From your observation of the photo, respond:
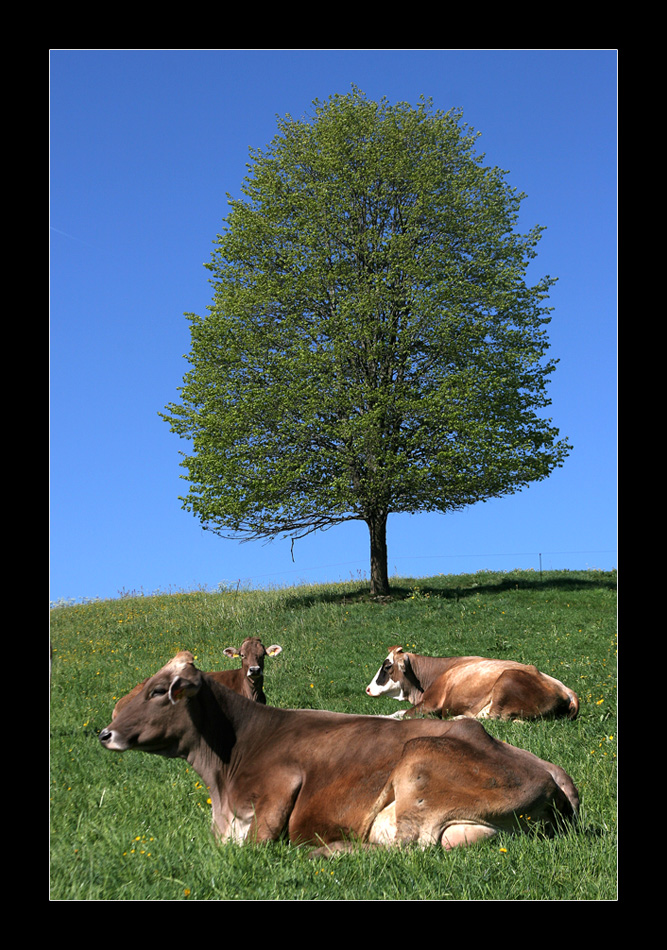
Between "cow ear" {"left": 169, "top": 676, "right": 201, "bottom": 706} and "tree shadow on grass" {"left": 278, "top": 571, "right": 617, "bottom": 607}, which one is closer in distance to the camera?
"cow ear" {"left": 169, "top": 676, "right": 201, "bottom": 706}

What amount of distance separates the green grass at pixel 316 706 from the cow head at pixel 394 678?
0.23 meters

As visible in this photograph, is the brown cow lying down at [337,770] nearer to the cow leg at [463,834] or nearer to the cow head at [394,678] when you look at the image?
the cow leg at [463,834]

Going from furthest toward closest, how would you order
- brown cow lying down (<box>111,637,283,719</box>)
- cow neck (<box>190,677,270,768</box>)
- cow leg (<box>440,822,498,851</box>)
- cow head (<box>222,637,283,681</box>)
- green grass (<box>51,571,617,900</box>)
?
cow head (<box>222,637,283,681</box>) < brown cow lying down (<box>111,637,283,719</box>) < cow neck (<box>190,677,270,768</box>) < cow leg (<box>440,822,498,851</box>) < green grass (<box>51,571,617,900</box>)

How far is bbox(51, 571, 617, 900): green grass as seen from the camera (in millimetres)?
4094

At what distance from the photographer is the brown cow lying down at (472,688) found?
8.84 metres

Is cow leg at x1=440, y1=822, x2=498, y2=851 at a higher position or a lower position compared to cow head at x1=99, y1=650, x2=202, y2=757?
lower

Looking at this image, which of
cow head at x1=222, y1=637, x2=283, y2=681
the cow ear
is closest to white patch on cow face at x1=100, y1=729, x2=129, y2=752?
the cow ear


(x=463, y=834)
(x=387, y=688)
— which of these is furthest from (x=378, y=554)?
(x=463, y=834)

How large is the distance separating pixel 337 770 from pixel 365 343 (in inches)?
709

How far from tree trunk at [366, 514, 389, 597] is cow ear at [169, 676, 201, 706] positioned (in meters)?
16.7

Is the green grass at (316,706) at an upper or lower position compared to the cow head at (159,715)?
lower

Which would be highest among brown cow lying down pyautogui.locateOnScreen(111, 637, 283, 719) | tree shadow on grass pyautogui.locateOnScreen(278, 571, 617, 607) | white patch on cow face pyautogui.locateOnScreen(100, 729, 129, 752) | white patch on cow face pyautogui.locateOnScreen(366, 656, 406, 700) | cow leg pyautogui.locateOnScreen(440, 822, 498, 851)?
white patch on cow face pyautogui.locateOnScreen(100, 729, 129, 752)

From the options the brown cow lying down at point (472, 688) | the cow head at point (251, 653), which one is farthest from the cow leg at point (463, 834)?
the cow head at point (251, 653)

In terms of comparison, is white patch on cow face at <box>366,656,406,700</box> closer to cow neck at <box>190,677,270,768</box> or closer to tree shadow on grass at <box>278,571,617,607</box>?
cow neck at <box>190,677,270,768</box>
